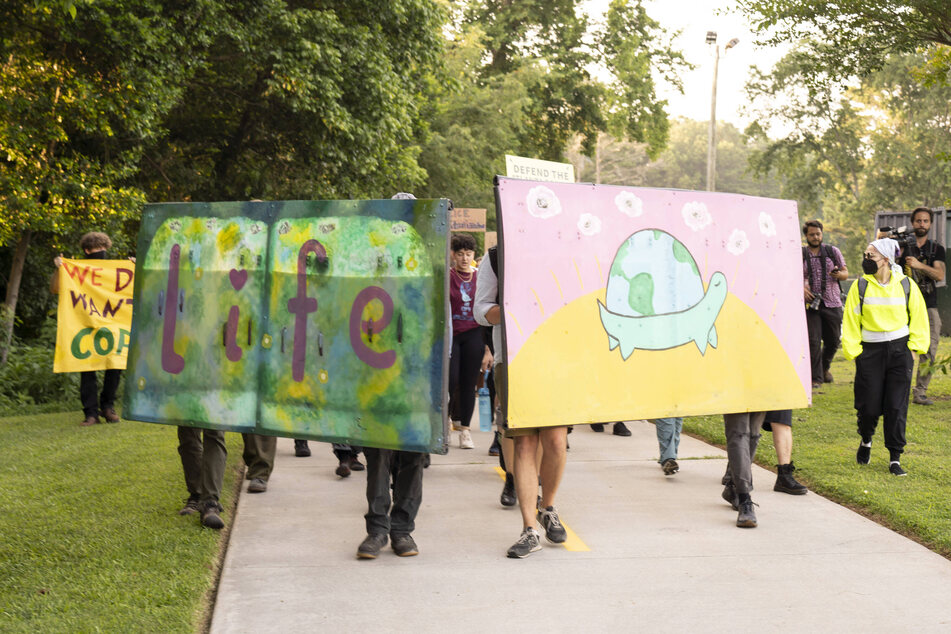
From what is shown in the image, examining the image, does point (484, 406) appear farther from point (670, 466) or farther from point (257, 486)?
point (257, 486)

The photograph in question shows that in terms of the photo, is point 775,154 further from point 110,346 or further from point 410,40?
point 110,346

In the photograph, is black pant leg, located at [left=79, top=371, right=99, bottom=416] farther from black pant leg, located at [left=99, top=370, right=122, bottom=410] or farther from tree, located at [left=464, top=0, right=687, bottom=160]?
tree, located at [left=464, top=0, right=687, bottom=160]

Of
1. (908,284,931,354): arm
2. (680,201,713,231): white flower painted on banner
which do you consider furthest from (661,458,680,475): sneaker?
(680,201,713,231): white flower painted on banner

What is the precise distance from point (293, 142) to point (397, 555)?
13.8 metres

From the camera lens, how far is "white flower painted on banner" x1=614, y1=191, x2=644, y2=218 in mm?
5977

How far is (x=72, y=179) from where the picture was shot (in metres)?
13.5

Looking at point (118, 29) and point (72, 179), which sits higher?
point (118, 29)

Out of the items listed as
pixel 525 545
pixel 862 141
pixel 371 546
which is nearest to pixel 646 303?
pixel 525 545

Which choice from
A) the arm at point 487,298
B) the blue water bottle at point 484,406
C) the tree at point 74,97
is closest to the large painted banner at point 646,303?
the arm at point 487,298

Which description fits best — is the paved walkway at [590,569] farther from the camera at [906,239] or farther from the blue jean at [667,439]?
the camera at [906,239]

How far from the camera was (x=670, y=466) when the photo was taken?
314 inches

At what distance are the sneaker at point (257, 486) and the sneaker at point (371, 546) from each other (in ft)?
→ 6.20

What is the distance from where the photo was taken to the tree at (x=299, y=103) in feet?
52.0

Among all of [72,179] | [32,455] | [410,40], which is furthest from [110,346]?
[410,40]
